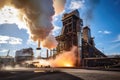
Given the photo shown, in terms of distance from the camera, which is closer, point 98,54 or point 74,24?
point 74,24

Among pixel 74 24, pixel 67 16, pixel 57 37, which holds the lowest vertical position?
pixel 57 37

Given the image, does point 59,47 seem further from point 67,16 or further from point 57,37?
point 67,16

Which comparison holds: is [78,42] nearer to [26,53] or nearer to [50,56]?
[50,56]

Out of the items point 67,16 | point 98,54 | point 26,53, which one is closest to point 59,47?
point 67,16

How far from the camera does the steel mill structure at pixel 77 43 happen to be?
5214 centimetres

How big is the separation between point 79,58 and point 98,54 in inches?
691

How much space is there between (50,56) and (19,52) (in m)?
55.1

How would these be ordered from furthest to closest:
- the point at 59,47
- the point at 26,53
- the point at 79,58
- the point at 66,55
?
the point at 26,53, the point at 59,47, the point at 66,55, the point at 79,58

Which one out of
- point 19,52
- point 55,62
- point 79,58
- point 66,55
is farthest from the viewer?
point 19,52

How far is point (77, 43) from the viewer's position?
53781 mm

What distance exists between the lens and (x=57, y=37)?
65.1 m

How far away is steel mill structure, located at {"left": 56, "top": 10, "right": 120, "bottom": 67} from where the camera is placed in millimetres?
52138

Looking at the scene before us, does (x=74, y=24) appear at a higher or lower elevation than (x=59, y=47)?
higher

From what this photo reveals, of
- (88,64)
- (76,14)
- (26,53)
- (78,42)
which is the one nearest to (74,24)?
(76,14)
